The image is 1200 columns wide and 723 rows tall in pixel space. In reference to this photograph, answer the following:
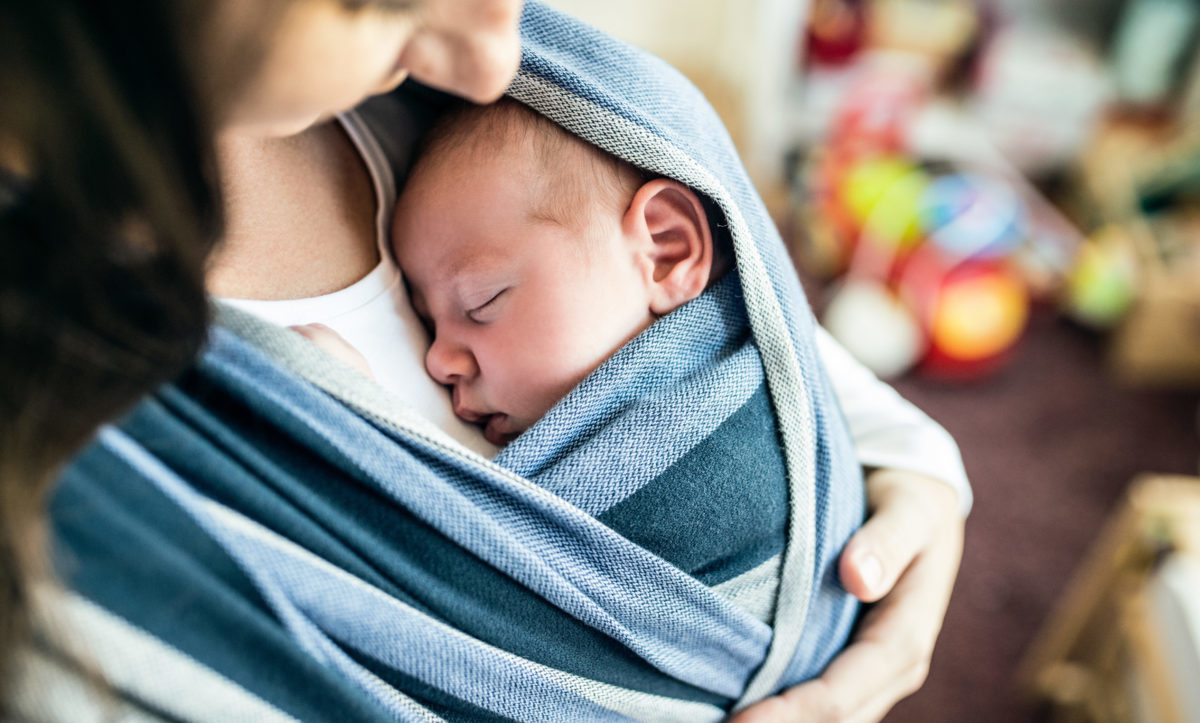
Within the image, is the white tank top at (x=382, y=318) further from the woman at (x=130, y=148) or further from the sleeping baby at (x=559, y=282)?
the woman at (x=130, y=148)

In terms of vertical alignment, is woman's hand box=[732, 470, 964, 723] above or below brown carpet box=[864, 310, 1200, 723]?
above

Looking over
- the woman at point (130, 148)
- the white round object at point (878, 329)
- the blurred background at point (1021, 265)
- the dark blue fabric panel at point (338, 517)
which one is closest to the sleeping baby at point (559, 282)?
the dark blue fabric panel at point (338, 517)

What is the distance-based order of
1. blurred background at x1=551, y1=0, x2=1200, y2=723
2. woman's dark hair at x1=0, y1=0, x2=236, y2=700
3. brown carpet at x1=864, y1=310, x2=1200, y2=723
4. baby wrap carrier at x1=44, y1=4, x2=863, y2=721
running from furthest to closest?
brown carpet at x1=864, y1=310, x2=1200, y2=723 < blurred background at x1=551, y1=0, x2=1200, y2=723 < baby wrap carrier at x1=44, y1=4, x2=863, y2=721 < woman's dark hair at x1=0, y1=0, x2=236, y2=700

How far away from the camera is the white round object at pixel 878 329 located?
1.92 metres

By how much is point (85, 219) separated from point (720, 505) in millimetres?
469

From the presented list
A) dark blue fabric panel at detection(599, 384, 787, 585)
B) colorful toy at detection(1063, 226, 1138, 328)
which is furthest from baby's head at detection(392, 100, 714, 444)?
colorful toy at detection(1063, 226, 1138, 328)

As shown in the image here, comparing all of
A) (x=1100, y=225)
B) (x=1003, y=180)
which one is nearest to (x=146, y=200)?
(x=1003, y=180)

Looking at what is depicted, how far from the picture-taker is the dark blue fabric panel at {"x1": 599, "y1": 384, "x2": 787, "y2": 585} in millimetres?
632

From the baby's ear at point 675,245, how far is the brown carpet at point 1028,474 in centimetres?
103

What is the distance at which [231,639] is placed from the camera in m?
0.44

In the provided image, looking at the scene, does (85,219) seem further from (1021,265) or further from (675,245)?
(1021,265)

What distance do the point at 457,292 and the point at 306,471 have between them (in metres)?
0.26

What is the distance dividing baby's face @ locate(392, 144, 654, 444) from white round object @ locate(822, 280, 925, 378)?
132cm

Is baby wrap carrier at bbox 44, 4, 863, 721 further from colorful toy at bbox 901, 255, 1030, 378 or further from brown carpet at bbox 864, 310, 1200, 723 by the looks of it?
colorful toy at bbox 901, 255, 1030, 378
